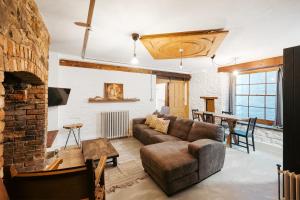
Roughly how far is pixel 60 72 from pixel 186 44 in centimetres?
328

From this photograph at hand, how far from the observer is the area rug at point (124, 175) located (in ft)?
7.11

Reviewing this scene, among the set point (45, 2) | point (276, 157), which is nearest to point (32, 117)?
point (45, 2)

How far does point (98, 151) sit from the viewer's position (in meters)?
2.68

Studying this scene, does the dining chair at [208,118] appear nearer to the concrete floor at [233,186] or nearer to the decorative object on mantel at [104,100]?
the concrete floor at [233,186]

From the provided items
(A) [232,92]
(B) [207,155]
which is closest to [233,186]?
(B) [207,155]

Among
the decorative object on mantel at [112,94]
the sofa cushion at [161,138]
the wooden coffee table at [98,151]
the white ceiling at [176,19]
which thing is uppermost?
the white ceiling at [176,19]

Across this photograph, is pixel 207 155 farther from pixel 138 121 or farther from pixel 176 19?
pixel 138 121

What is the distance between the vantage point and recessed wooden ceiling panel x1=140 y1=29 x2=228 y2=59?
2.38m

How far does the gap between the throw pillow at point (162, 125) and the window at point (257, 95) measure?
2.81 meters

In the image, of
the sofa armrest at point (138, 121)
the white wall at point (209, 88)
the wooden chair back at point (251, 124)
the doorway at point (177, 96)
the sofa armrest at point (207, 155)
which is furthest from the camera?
the doorway at point (177, 96)

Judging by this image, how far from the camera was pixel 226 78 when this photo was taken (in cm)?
506

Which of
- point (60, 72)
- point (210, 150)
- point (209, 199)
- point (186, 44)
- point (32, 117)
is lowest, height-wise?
point (209, 199)

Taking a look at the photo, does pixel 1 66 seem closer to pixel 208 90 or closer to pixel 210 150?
pixel 210 150

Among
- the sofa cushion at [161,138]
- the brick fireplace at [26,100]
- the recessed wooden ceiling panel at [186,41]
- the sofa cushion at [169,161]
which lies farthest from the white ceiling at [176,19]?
the sofa cushion at [161,138]
